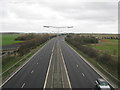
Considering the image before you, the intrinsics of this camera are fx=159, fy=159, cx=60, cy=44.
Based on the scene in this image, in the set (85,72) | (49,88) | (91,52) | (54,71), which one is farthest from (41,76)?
(91,52)

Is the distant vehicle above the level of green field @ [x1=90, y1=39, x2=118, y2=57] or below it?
below

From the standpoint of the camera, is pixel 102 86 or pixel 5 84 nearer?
pixel 102 86

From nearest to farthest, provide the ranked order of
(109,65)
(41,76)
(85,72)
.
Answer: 1. (41,76)
2. (85,72)
3. (109,65)

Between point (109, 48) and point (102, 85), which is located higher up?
point (109, 48)

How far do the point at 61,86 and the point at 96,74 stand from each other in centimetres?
988

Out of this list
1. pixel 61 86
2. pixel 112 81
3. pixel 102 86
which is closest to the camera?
pixel 102 86

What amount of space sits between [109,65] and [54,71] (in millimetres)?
12824

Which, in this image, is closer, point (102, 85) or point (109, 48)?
point (102, 85)

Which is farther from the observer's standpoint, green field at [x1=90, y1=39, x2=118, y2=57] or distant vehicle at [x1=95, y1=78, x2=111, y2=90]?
green field at [x1=90, y1=39, x2=118, y2=57]

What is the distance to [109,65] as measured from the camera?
1439 inches

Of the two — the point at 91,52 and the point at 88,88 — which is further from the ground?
the point at 91,52

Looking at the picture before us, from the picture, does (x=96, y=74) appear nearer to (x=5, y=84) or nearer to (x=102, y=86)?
(x=102, y=86)

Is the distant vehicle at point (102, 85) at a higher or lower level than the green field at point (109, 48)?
lower

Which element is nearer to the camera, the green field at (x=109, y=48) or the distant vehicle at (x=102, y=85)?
the distant vehicle at (x=102, y=85)
